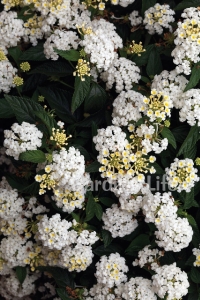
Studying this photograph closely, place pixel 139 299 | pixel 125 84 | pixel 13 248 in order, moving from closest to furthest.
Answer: pixel 139 299, pixel 125 84, pixel 13 248

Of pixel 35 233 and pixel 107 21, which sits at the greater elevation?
pixel 107 21

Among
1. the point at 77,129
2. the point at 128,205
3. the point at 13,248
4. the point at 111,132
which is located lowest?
the point at 13,248

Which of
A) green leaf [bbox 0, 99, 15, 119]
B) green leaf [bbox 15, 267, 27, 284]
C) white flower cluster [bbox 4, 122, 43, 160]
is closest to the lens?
white flower cluster [bbox 4, 122, 43, 160]

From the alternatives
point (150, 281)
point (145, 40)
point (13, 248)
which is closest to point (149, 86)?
point (145, 40)

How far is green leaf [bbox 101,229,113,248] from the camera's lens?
261cm

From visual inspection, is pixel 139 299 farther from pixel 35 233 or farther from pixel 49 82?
pixel 49 82

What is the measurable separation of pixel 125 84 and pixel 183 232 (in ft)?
2.96

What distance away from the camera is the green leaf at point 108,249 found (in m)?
2.67

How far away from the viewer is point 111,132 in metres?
2.33

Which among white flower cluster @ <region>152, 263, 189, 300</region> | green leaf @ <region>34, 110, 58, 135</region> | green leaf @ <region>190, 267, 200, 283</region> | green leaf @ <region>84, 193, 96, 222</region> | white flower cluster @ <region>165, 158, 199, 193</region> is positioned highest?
green leaf @ <region>34, 110, 58, 135</region>

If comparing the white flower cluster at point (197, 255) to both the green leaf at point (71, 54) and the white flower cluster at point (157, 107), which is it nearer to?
the white flower cluster at point (157, 107)

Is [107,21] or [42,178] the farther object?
[107,21]

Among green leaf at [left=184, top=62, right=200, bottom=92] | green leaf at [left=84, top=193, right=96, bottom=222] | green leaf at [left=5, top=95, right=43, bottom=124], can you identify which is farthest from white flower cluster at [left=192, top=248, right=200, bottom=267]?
green leaf at [left=5, top=95, right=43, bottom=124]

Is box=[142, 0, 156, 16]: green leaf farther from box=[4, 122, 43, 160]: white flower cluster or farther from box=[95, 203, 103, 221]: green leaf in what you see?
box=[95, 203, 103, 221]: green leaf
